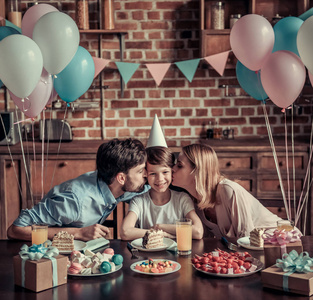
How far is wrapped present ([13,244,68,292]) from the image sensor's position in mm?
1397

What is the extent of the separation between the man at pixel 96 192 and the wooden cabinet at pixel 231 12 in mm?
1774

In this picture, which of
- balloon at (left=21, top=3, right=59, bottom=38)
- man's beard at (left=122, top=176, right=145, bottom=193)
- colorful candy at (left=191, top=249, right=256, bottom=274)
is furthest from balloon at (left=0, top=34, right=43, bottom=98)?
colorful candy at (left=191, top=249, right=256, bottom=274)

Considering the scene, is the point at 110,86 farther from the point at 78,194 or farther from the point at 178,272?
the point at 178,272

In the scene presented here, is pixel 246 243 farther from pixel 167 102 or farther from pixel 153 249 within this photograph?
pixel 167 102

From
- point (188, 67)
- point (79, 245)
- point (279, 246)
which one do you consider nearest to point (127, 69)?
point (188, 67)

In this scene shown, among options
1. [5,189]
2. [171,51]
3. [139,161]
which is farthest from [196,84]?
[139,161]

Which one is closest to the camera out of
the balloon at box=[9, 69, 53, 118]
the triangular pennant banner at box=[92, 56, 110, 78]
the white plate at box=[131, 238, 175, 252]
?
the white plate at box=[131, 238, 175, 252]

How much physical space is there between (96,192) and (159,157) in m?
0.31

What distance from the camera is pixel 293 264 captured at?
1.37 m

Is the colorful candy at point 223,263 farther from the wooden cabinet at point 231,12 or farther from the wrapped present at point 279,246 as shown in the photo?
the wooden cabinet at point 231,12

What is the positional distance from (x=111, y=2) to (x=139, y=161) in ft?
6.64

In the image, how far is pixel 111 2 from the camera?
379 centimetres

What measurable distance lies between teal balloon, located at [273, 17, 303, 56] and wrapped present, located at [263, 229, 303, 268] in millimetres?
997

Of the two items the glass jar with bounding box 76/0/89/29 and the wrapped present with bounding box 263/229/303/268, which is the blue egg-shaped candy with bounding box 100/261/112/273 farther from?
the glass jar with bounding box 76/0/89/29
